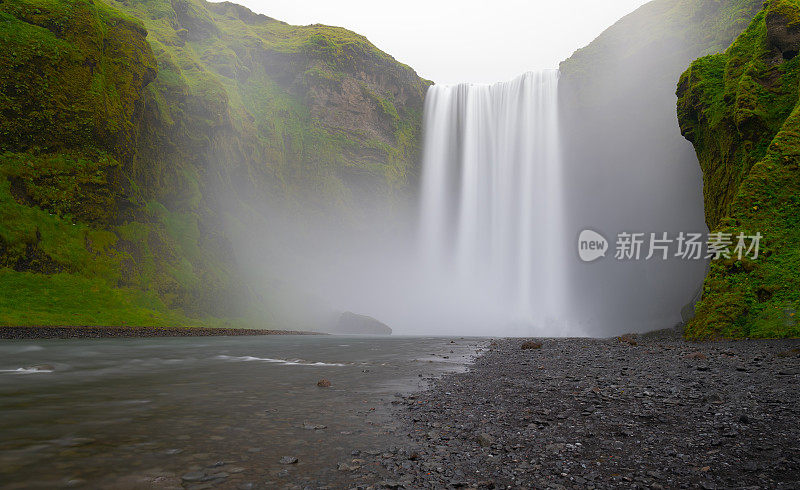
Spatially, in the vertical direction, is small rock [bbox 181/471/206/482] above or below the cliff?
below

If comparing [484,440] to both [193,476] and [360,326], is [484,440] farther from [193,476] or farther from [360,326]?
[360,326]

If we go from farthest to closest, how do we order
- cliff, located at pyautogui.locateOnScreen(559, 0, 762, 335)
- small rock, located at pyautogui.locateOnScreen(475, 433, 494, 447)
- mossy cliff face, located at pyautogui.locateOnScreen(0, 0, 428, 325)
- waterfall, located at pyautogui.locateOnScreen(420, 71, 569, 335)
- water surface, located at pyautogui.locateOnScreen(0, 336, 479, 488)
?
waterfall, located at pyautogui.locateOnScreen(420, 71, 569, 335) → cliff, located at pyautogui.locateOnScreen(559, 0, 762, 335) → mossy cliff face, located at pyautogui.locateOnScreen(0, 0, 428, 325) → small rock, located at pyautogui.locateOnScreen(475, 433, 494, 447) → water surface, located at pyautogui.locateOnScreen(0, 336, 479, 488)

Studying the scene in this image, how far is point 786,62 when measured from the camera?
933 inches

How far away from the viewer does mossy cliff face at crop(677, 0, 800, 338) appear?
55.7 feet

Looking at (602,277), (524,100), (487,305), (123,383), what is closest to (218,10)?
(524,100)

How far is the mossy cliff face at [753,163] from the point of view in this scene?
16969mm

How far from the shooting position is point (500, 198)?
2697 inches

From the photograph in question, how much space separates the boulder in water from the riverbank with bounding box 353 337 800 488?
44.2 metres

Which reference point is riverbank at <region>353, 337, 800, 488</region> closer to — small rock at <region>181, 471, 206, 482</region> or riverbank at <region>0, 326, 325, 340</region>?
small rock at <region>181, 471, 206, 482</region>

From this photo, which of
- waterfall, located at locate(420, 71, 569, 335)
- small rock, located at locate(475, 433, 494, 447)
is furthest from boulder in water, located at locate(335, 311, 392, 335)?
small rock, located at locate(475, 433, 494, 447)

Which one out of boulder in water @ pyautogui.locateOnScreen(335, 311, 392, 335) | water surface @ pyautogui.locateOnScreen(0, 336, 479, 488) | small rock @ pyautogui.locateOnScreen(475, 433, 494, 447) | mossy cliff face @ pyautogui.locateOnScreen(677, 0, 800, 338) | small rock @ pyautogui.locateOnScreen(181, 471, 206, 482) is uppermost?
mossy cliff face @ pyautogui.locateOnScreen(677, 0, 800, 338)

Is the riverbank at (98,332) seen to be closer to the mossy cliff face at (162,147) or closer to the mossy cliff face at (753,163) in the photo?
the mossy cliff face at (162,147)

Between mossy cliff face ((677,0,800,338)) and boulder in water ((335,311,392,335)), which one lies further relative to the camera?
boulder in water ((335,311,392,335))

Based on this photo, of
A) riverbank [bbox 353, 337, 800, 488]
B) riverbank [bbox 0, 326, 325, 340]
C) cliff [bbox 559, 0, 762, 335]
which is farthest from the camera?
cliff [bbox 559, 0, 762, 335]
